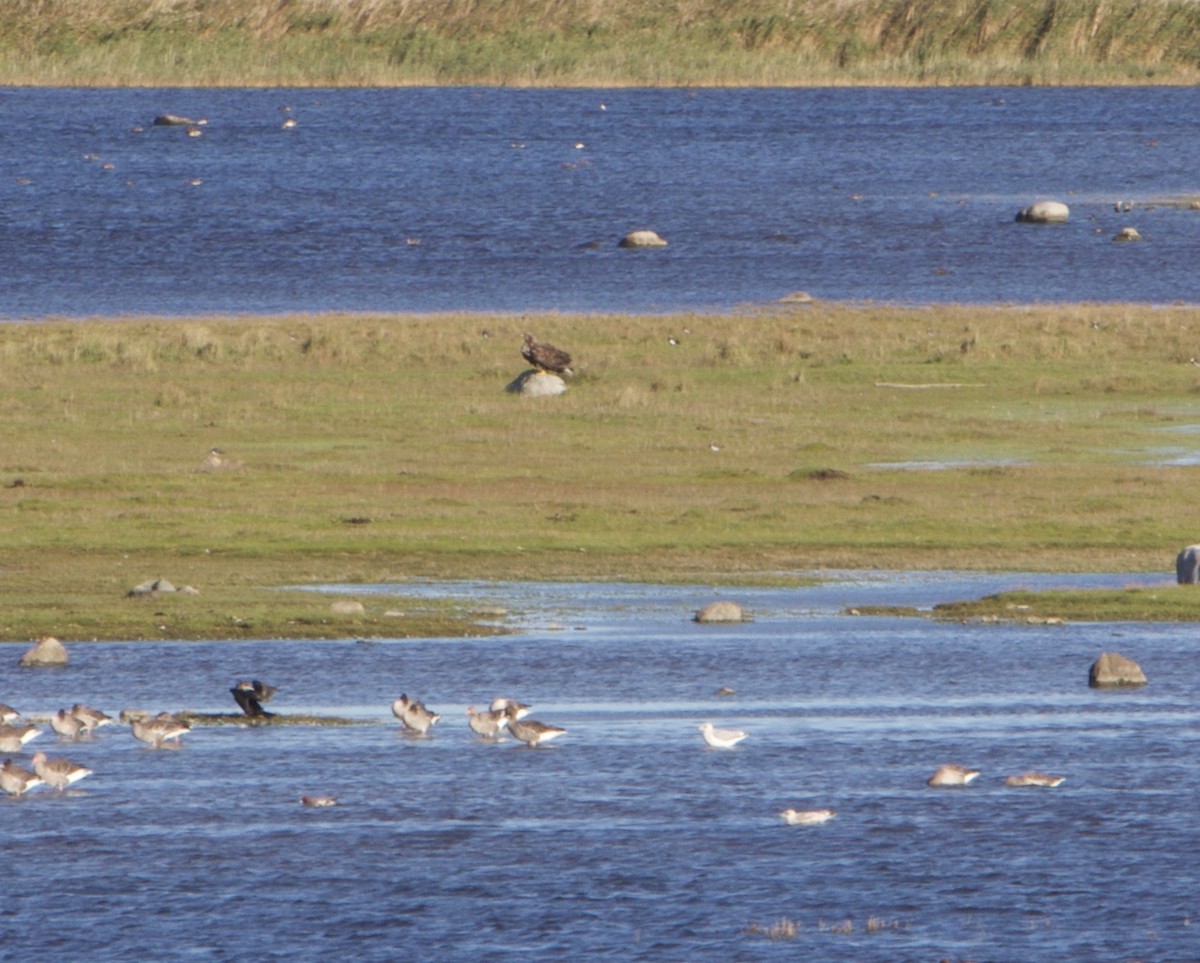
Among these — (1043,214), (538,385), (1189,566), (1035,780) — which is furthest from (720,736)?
(1043,214)

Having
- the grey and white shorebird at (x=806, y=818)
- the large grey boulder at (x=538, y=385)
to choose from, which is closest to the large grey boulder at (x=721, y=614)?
the grey and white shorebird at (x=806, y=818)

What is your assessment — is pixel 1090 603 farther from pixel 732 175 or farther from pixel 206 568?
pixel 732 175

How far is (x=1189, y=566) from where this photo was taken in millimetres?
27781

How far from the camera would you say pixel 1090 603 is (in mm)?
26641

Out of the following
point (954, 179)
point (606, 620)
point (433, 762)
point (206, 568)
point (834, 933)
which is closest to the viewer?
point (834, 933)

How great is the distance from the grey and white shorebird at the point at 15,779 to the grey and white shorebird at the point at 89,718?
914 millimetres

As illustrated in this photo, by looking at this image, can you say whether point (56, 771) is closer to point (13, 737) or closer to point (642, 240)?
point (13, 737)

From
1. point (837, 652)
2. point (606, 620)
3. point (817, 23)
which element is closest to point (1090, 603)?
point (837, 652)

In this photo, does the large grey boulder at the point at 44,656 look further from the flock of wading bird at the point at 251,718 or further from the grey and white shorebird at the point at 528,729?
the grey and white shorebird at the point at 528,729

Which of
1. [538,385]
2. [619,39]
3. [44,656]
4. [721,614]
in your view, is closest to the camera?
[44,656]

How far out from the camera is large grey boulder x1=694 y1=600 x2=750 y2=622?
84.7ft

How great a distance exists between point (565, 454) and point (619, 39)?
92202 millimetres

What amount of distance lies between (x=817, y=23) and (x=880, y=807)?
111m

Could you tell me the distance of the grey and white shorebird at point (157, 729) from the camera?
65.0 ft
